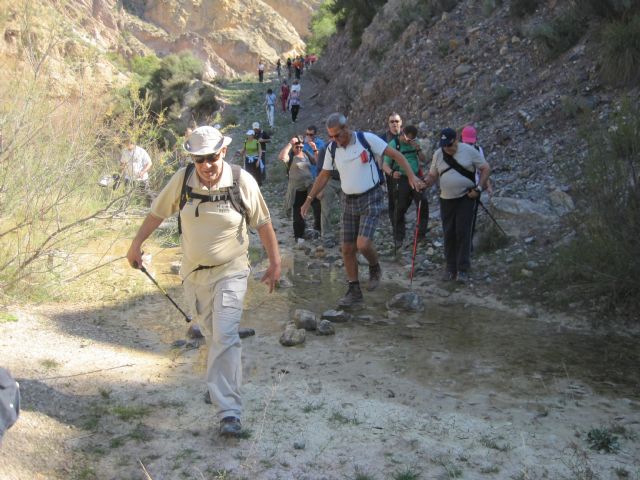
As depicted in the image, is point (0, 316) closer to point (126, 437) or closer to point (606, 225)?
point (126, 437)

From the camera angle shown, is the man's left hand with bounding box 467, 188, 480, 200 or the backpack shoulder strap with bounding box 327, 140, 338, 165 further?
the man's left hand with bounding box 467, 188, 480, 200

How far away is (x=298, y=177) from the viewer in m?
9.41

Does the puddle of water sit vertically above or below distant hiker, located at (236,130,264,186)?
below

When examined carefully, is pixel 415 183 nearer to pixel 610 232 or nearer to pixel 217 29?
pixel 610 232

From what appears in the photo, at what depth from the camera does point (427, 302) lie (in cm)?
686

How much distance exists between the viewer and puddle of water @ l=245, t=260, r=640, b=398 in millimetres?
4730

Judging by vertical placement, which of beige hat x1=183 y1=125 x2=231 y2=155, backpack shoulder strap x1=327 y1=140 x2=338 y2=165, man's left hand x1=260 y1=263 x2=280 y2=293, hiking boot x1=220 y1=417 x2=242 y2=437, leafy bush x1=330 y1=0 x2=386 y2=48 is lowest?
hiking boot x1=220 y1=417 x2=242 y2=437

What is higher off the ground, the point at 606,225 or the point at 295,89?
the point at 295,89

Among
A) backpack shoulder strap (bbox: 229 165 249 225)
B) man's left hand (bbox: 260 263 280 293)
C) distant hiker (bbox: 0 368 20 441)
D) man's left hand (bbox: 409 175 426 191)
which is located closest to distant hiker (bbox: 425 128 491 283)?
man's left hand (bbox: 409 175 426 191)

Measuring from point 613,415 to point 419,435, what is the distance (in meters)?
1.30

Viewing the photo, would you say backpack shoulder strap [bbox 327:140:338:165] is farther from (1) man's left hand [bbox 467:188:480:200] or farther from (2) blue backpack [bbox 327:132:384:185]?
(1) man's left hand [bbox 467:188:480:200]

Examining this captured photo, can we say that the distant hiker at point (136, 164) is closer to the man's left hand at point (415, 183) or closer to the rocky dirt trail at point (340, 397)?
the rocky dirt trail at point (340, 397)

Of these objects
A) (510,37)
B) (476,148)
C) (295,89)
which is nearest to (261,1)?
(295,89)

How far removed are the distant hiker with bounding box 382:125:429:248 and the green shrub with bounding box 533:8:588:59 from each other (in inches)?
185
